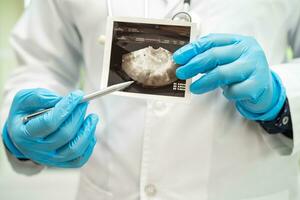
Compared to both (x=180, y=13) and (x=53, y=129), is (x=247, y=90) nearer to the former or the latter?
(x=180, y=13)

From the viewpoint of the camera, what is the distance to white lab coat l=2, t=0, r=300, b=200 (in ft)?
2.52

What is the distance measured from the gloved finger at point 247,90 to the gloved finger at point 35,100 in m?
0.35

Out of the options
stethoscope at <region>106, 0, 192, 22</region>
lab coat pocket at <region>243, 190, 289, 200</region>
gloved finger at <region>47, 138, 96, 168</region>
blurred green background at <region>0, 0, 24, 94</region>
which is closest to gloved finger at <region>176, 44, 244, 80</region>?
stethoscope at <region>106, 0, 192, 22</region>

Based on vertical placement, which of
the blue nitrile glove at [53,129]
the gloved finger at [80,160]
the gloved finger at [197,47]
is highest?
the gloved finger at [197,47]

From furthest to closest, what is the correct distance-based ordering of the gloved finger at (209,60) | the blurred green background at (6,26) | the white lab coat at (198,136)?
the blurred green background at (6,26) < the white lab coat at (198,136) < the gloved finger at (209,60)

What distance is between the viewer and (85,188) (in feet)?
2.93

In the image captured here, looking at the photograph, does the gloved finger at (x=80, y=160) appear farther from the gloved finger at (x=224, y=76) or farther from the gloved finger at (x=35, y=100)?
the gloved finger at (x=224, y=76)

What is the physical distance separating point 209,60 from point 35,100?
14.2 inches

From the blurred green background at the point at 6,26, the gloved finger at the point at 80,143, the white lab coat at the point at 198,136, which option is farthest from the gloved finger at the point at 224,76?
the blurred green background at the point at 6,26

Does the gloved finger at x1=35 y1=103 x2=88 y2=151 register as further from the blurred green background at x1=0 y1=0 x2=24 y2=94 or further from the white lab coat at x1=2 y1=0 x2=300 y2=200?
the blurred green background at x1=0 y1=0 x2=24 y2=94

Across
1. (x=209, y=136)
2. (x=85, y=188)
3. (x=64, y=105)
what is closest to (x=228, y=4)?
(x=209, y=136)

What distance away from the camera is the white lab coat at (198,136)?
768 mm

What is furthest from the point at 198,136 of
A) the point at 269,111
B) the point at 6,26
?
the point at 6,26

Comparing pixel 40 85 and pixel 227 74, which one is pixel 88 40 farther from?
pixel 227 74
